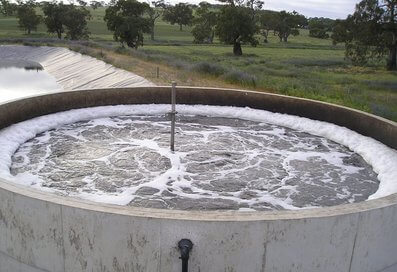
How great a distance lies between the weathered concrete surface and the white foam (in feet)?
18.0

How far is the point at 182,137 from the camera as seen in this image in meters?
9.61

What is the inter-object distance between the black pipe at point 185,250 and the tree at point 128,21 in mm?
33861

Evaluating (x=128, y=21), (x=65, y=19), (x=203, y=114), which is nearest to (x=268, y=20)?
(x=65, y=19)

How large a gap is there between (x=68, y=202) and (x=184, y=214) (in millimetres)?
1125

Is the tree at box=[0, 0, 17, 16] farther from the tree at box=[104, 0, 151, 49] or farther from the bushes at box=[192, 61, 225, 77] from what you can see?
the bushes at box=[192, 61, 225, 77]

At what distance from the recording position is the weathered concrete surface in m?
19.1

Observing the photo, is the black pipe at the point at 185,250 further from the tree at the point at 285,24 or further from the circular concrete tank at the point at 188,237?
the tree at the point at 285,24

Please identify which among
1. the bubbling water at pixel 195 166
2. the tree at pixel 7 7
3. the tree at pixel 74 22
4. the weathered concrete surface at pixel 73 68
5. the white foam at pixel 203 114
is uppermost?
the tree at pixel 7 7

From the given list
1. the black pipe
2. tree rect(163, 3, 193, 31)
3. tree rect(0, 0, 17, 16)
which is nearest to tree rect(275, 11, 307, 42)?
tree rect(163, 3, 193, 31)

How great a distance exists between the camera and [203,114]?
37.7 ft

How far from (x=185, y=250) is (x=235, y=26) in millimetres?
35115

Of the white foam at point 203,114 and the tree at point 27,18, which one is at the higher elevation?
the tree at point 27,18

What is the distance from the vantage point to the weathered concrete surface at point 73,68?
62.8 feet

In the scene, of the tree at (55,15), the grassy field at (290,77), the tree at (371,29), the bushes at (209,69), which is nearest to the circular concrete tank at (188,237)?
the grassy field at (290,77)
